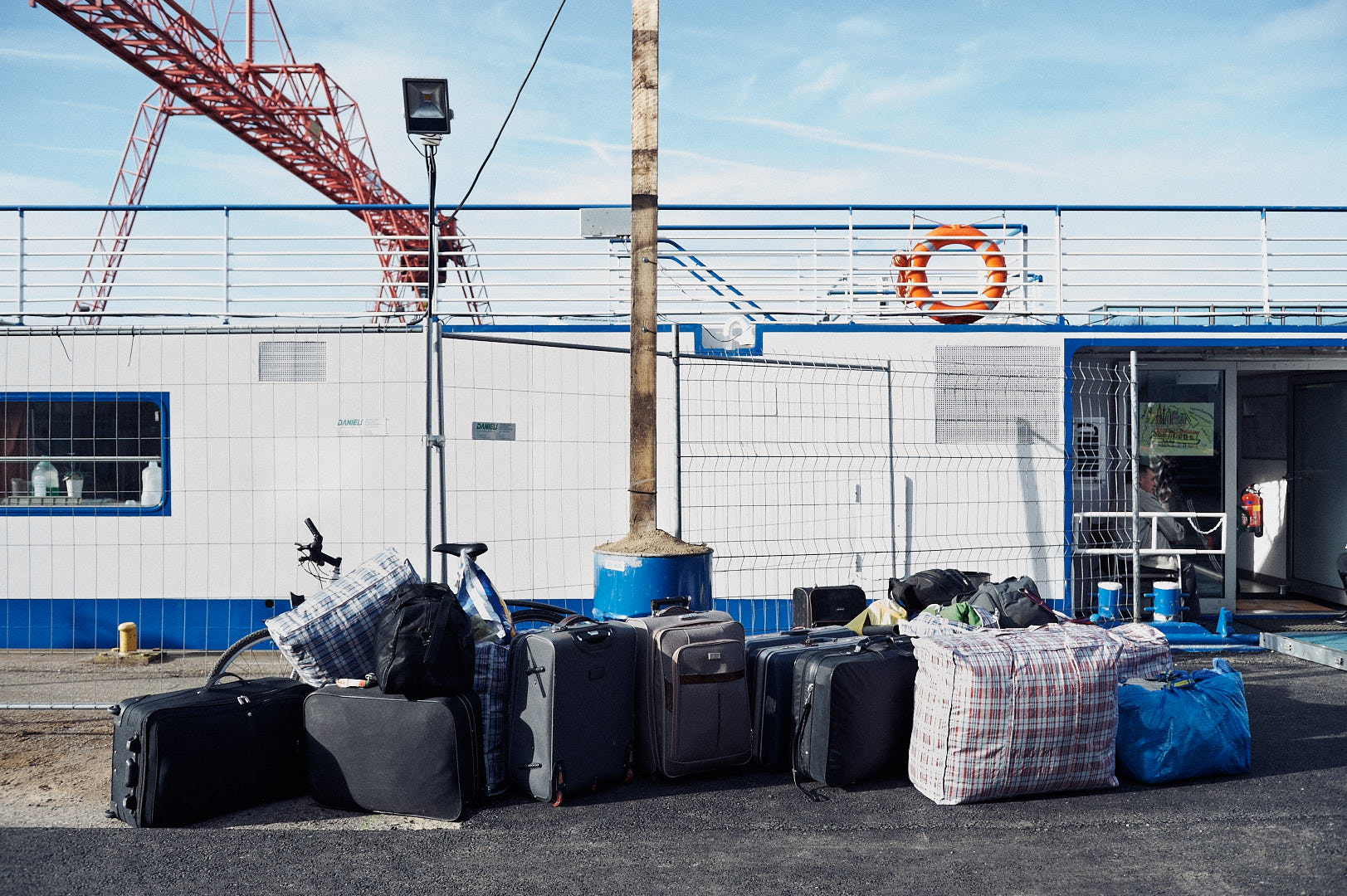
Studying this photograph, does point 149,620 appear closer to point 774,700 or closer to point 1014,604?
point 774,700

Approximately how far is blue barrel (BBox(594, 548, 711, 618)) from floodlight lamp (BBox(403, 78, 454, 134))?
2.72 m

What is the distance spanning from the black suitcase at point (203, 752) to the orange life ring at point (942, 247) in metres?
6.42

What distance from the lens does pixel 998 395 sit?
27.8 ft

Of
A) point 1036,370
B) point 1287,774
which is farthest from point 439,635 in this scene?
point 1036,370

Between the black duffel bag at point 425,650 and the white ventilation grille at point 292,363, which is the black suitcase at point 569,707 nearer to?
the black duffel bag at point 425,650

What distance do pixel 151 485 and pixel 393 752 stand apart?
17.5 feet

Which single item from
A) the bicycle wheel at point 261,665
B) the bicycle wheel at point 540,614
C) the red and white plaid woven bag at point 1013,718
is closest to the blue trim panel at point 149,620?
the bicycle wheel at point 261,665

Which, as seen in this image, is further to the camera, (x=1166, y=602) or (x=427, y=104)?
(x=1166, y=602)

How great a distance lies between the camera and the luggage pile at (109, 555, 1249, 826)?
4.32 meters

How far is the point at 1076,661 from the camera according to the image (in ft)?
14.9

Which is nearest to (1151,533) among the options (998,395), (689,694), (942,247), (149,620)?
(998,395)

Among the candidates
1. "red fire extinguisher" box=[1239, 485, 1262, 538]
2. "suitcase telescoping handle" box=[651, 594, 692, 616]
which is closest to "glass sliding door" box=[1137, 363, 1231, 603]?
"red fire extinguisher" box=[1239, 485, 1262, 538]

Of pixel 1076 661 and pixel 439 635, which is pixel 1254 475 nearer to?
pixel 1076 661

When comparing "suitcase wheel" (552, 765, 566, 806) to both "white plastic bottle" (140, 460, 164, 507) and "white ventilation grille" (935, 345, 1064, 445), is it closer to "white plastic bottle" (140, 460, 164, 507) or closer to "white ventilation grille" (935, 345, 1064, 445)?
"white ventilation grille" (935, 345, 1064, 445)
